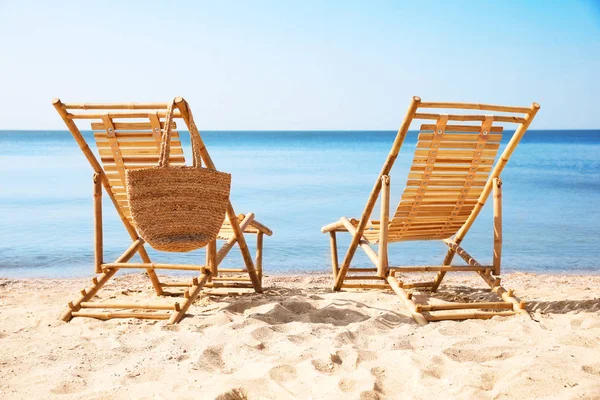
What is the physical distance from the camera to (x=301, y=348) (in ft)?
9.78

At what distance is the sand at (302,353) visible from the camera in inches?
97.5

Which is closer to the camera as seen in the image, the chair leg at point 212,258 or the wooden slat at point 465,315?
the wooden slat at point 465,315

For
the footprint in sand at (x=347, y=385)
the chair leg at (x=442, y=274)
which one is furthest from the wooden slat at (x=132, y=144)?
the chair leg at (x=442, y=274)

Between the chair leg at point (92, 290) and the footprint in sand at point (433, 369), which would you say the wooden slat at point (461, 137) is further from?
the chair leg at point (92, 290)

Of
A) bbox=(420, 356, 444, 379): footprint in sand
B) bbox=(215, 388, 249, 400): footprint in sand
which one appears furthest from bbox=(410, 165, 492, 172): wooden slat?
bbox=(215, 388, 249, 400): footprint in sand

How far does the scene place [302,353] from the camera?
2.89 metres

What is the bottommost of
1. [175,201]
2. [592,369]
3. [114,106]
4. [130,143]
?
[592,369]

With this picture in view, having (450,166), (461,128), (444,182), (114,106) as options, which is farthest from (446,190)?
(114,106)

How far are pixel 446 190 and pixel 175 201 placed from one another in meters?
1.83

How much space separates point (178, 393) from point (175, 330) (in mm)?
1030

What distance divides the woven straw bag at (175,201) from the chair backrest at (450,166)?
3.80 feet

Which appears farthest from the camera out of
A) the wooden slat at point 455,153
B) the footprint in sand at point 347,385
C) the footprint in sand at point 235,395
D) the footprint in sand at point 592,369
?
the wooden slat at point 455,153

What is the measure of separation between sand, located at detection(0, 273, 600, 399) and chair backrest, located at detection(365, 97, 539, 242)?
0.68 m

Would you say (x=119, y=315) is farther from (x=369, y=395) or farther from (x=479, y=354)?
(x=479, y=354)
